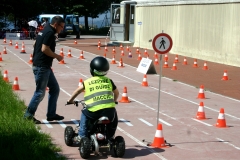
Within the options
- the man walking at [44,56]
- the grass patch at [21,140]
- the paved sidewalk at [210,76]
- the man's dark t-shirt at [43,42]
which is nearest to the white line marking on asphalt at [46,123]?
the man walking at [44,56]

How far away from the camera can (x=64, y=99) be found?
1477 centimetres

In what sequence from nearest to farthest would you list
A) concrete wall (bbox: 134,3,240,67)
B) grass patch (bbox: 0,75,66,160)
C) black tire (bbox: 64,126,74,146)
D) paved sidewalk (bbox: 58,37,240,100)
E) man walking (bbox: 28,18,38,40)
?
grass patch (bbox: 0,75,66,160), black tire (bbox: 64,126,74,146), paved sidewalk (bbox: 58,37,240,100), concrete wall (bbox: 134,3,240,67), man walking (bbox: 28,18,38,40)

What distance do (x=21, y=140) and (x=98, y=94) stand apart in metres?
1.45

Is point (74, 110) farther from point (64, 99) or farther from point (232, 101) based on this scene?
point (232, 101)

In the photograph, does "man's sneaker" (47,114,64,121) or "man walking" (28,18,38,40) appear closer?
"man's sneaker" (47,114,64,121)

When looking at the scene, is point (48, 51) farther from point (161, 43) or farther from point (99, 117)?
point (99, 117)

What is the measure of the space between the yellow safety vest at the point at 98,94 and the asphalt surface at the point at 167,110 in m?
0.80

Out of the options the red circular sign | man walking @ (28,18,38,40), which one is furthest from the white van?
the red circular sign

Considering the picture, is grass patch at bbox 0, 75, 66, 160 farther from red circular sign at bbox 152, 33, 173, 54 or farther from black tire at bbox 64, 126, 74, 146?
red circular sign at bbox 152, 33, 173, 54

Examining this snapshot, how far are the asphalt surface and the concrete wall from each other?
97.4 inches

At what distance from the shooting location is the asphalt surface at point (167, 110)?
932 centimetres

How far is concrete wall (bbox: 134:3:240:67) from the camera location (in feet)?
88.5

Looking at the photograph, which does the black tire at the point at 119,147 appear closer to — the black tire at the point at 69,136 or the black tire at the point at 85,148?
the black tire at the point at 85,148

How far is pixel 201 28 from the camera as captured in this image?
99.1 ft
